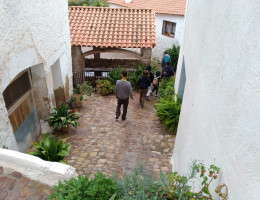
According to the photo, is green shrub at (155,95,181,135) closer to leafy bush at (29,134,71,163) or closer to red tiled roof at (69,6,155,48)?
leafy bush at (29,134,71,163)

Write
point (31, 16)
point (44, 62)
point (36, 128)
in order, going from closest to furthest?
point (31, 16) → point (44, 62) → point (36, 128)

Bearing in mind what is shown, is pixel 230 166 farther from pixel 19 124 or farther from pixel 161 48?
pixel 161 48

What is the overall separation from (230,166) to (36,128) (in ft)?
18.9

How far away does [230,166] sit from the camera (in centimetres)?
155

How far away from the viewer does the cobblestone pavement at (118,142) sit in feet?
16.1

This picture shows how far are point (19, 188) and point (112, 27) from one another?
31.0 feet

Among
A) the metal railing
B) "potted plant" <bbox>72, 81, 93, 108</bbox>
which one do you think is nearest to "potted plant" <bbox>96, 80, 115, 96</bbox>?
"potted plant" <bbox>72, 81, 93, 108</bbox>

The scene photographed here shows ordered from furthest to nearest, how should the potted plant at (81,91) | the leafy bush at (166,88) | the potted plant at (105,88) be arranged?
the potted plant at (105,88)
the leafy bush at (166,88)
the potted plant at (81,91)

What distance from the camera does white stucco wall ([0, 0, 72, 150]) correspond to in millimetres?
3707

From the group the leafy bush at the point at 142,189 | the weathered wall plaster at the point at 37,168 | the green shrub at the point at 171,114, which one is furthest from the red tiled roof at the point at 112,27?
the leafy bush at the point at 142,189

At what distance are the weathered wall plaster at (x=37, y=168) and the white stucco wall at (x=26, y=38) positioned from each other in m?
0.65

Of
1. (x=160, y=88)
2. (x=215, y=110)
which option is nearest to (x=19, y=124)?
(x=215, y=110)

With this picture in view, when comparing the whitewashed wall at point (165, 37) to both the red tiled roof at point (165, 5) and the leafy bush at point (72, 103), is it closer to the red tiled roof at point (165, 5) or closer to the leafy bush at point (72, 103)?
the red tiled roof at point (165, 5)

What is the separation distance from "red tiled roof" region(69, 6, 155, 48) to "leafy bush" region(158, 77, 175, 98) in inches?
76.8
